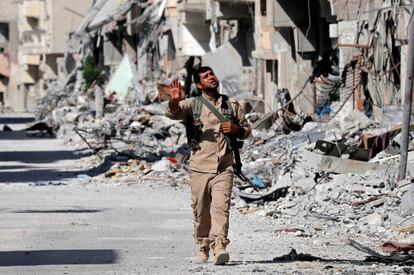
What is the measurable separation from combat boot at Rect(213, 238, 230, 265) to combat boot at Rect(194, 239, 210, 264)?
0.27 m

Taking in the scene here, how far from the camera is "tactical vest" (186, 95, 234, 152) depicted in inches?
471

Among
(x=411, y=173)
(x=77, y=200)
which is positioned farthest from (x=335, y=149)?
(x=77, y=200)

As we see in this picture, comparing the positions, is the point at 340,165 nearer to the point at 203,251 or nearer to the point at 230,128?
the point at 203,251

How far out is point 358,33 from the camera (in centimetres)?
2469

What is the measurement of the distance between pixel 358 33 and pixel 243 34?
15.9 m

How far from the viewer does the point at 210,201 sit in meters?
12.1

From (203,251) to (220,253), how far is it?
424 millimetres

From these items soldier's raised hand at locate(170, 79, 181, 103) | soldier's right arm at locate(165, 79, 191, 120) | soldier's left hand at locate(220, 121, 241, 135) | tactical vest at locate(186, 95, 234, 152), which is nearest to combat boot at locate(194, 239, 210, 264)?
tactical vest at locate(186, 95, 234, 152)

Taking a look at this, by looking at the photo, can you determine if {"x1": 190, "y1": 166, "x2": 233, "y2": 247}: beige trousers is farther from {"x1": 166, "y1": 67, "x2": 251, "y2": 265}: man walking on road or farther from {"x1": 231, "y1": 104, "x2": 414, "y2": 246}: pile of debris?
{"x1": 231, "y1": 104, "x2": 414, "y2": 246}: pile of debris

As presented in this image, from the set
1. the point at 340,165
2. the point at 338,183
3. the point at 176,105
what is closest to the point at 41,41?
the point at 340,165

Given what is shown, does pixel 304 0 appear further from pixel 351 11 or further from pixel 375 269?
pixel 375 269

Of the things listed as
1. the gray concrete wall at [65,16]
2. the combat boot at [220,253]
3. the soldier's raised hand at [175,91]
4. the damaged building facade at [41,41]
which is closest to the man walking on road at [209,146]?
the combat boot at [220,253]

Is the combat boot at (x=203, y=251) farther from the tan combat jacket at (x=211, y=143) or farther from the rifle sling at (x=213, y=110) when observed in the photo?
the rifle sling at (x=213, y=110)

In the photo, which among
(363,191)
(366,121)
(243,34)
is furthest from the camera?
(243,34)
